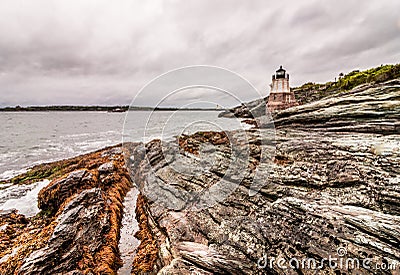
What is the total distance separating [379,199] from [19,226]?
1537 cm

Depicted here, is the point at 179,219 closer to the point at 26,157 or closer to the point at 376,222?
the point at 376,222

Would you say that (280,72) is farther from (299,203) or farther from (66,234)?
(66,234)

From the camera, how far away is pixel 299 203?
679 cm

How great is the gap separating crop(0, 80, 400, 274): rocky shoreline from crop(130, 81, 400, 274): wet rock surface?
33 millimetres

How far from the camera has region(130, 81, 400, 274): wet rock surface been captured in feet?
17.9

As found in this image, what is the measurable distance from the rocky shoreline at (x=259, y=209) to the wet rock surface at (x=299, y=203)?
0.11 ft

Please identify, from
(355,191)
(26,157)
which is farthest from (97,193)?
(26,157)

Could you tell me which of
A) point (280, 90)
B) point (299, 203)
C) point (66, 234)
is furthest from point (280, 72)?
point (66, 234)

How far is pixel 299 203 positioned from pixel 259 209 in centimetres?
156

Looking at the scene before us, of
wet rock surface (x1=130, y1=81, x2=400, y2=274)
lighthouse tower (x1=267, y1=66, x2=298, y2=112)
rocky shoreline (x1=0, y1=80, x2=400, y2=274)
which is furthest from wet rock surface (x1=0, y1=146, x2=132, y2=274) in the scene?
lighthouse tower (x1=267, y1=66, x2=298, y2=112)

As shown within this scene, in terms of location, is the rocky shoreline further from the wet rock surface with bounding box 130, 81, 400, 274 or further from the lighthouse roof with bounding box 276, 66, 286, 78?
the lighthouse roof with bounding box 276, 66, 286, 78

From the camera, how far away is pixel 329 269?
5.06 meters

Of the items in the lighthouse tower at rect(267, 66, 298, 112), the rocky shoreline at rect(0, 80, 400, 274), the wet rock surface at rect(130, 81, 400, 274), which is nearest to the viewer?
the wet rock surface at rect(130, 81, 400, 274)

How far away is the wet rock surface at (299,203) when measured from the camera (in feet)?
17.9
